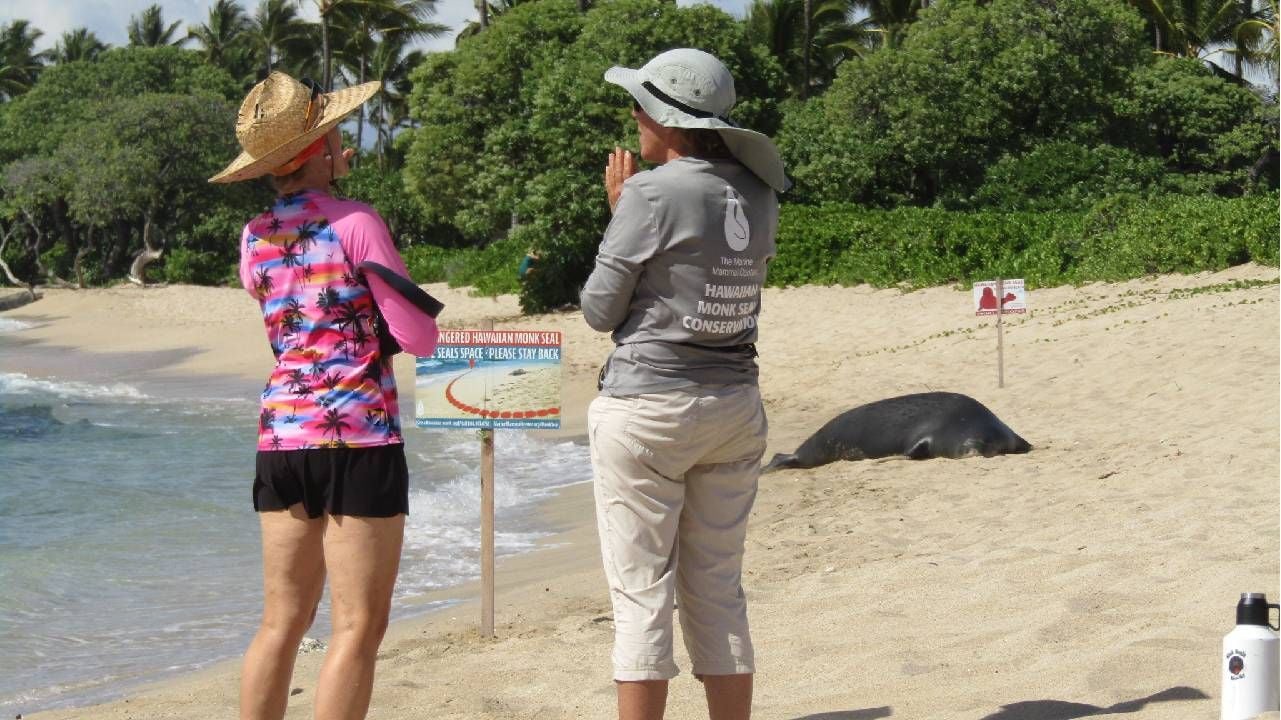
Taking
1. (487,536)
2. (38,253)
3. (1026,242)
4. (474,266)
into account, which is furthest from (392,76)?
(487,536)

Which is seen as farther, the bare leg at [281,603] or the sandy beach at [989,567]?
the sandy beach at [989,567]

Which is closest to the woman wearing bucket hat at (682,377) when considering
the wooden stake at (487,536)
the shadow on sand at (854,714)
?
the shadow on sand at (854,714)

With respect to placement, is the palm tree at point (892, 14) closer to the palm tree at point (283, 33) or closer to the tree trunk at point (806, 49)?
the tree trunk at point (806, 49)

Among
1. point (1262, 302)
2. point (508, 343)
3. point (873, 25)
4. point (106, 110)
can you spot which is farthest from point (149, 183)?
point (508, 343)

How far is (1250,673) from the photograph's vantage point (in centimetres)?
A: 331

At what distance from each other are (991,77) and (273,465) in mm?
23618

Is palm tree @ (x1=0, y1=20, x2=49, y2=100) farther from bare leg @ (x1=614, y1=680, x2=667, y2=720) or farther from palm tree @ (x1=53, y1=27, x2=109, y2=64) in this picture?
bare leg @ (x1=614, y1=680, x2=667, y2=720)

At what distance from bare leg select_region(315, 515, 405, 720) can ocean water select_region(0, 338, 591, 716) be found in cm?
311

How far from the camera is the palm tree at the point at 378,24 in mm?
45938

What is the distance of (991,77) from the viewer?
25312 mm

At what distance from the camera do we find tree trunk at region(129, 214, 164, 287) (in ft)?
130

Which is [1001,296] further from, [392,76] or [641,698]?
[392,76]

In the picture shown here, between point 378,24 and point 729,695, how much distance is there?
4723 cm

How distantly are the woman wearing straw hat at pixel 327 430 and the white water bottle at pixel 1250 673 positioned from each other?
1904 mm
